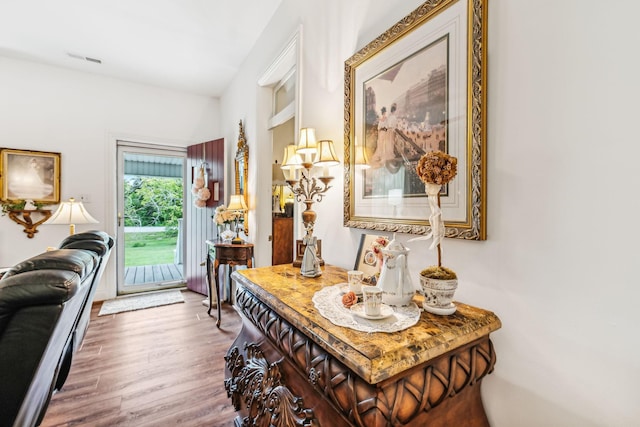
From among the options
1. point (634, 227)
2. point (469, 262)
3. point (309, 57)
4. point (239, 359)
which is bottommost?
point (239, 359)

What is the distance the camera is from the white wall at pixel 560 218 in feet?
2.33

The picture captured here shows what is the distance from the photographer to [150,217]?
443 cm

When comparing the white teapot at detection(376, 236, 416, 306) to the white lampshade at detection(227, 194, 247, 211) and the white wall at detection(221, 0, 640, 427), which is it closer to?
the white wall at detection(221, 0, 640, 427)

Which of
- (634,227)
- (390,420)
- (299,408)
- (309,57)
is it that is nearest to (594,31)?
(634,227)

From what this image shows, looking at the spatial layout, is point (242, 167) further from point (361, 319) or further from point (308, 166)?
point (361, 319)

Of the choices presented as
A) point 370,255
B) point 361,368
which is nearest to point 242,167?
point 370,255

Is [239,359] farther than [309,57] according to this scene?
No

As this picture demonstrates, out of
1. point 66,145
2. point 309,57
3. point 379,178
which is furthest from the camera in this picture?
point 66,145

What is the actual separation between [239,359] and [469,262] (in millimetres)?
→ 1207

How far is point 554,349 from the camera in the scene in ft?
2.72

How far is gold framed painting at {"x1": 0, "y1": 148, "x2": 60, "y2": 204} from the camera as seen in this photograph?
3305 mm

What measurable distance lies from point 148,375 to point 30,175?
3063mm

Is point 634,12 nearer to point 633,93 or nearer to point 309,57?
point 633,93

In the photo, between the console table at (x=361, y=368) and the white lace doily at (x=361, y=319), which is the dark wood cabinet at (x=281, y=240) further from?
the white lace doily at (x=361, y=319)
